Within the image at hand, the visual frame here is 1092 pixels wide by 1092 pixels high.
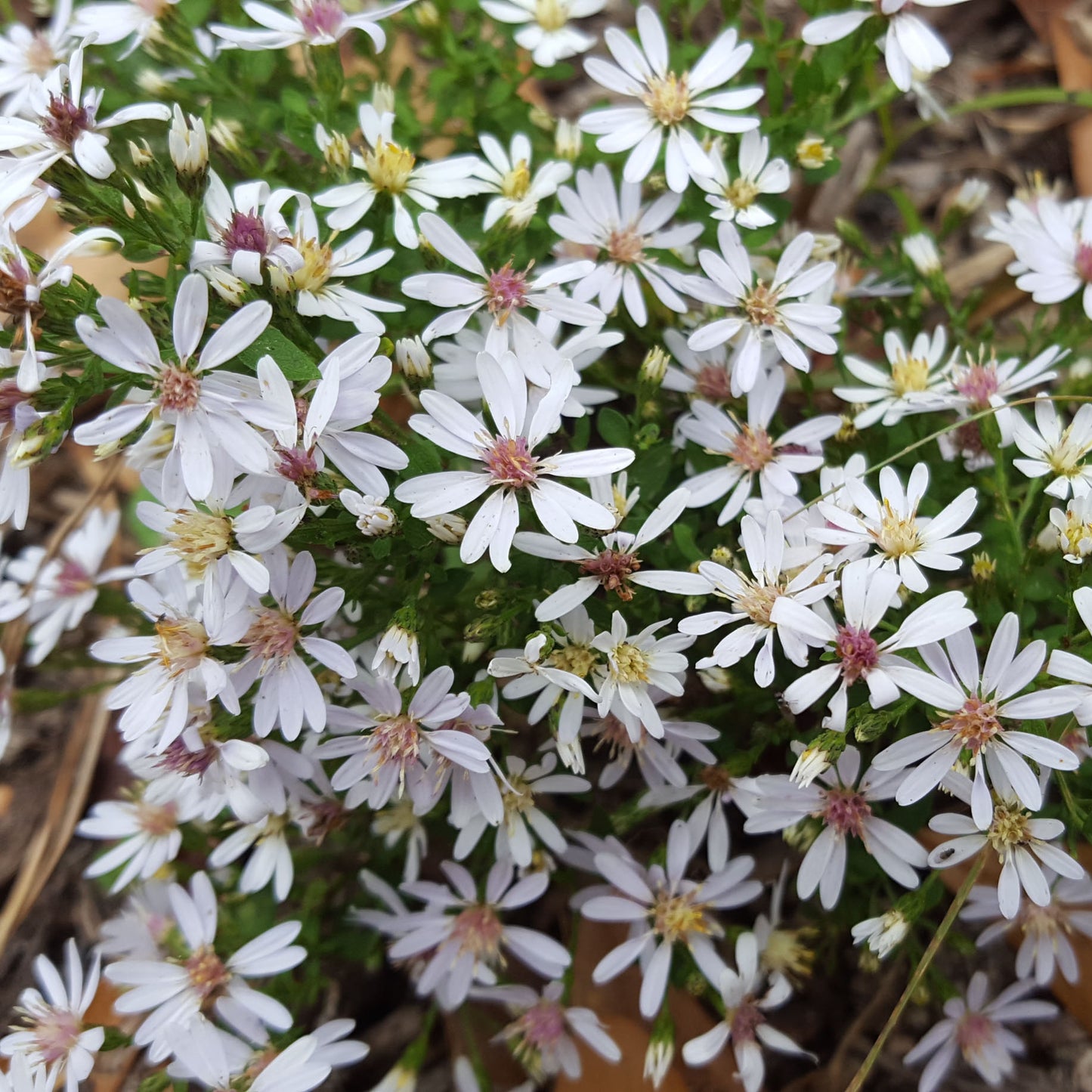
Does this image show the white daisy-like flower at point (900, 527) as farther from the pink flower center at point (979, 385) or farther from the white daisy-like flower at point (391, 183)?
the white daisy-like flower at point (391, 183)

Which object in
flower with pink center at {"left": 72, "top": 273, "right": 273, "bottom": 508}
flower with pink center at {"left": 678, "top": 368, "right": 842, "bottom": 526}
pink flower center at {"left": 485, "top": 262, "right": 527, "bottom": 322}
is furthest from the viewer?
flower with pink center at {"left": 678, "top": 368, "right": 842, "bottom": 526}

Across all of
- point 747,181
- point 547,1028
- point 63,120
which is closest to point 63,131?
point 63,120

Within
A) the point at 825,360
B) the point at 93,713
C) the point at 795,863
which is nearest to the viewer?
the point at 795,863

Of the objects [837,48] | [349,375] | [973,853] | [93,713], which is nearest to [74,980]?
[93,713]

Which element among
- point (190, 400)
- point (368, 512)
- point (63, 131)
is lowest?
point (368, 512)

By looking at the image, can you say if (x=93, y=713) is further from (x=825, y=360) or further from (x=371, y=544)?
(x=825, y=360)

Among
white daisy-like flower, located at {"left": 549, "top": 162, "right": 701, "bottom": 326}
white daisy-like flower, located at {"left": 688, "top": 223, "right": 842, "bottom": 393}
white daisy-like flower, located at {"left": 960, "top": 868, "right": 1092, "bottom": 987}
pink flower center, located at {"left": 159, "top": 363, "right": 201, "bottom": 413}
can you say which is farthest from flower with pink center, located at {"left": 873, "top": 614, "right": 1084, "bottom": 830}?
pink flower center, located at {"left": 159, "top": 363, "right": 201, "bottom": 413}

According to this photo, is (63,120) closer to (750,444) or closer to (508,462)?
(508,462)

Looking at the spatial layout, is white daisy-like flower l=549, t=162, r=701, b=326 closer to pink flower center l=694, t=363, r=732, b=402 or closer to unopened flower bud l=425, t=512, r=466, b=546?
pink flower center l=694, t=363, r=732, b=402
